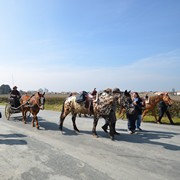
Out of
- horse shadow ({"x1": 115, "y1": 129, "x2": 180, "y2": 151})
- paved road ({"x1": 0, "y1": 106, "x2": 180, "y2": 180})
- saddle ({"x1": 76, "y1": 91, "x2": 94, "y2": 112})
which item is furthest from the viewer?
saddle ({"x1": 76, "y1": 91, "x2": 94, "y2": 112})

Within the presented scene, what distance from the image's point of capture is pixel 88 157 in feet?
23.2

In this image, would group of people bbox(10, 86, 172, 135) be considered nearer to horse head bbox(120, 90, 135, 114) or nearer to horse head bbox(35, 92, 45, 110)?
horse head bbox(120, 90, 135, 114)

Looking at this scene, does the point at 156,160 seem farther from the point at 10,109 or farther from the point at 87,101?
the point at 10,109

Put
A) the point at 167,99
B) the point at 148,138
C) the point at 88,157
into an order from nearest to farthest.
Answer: the point at 88,157
the point at 148,138
the point at 167,99

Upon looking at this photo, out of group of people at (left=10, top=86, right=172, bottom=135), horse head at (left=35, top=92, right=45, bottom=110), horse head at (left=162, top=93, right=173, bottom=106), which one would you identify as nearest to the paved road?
group of people at (left=10, top=86, right=172, bottom=135)

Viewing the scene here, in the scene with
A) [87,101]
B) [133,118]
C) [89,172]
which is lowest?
[89,172]

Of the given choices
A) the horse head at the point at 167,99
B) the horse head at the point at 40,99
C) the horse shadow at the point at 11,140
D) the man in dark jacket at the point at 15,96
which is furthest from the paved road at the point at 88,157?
the man in dark jacket at the point at 15,96

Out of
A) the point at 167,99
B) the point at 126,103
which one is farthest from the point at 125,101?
the point at 167,99

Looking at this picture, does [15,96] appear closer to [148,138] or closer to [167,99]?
[148,138]

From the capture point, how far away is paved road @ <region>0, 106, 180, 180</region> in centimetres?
570

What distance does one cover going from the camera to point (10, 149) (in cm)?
814

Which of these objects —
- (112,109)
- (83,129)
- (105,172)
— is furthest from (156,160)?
(83,129)

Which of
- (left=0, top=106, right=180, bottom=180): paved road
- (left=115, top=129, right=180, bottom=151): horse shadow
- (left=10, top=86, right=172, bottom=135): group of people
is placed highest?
(left=10, top=86, right=172, bottom=135): group of people

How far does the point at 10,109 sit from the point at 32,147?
830 centimetres
